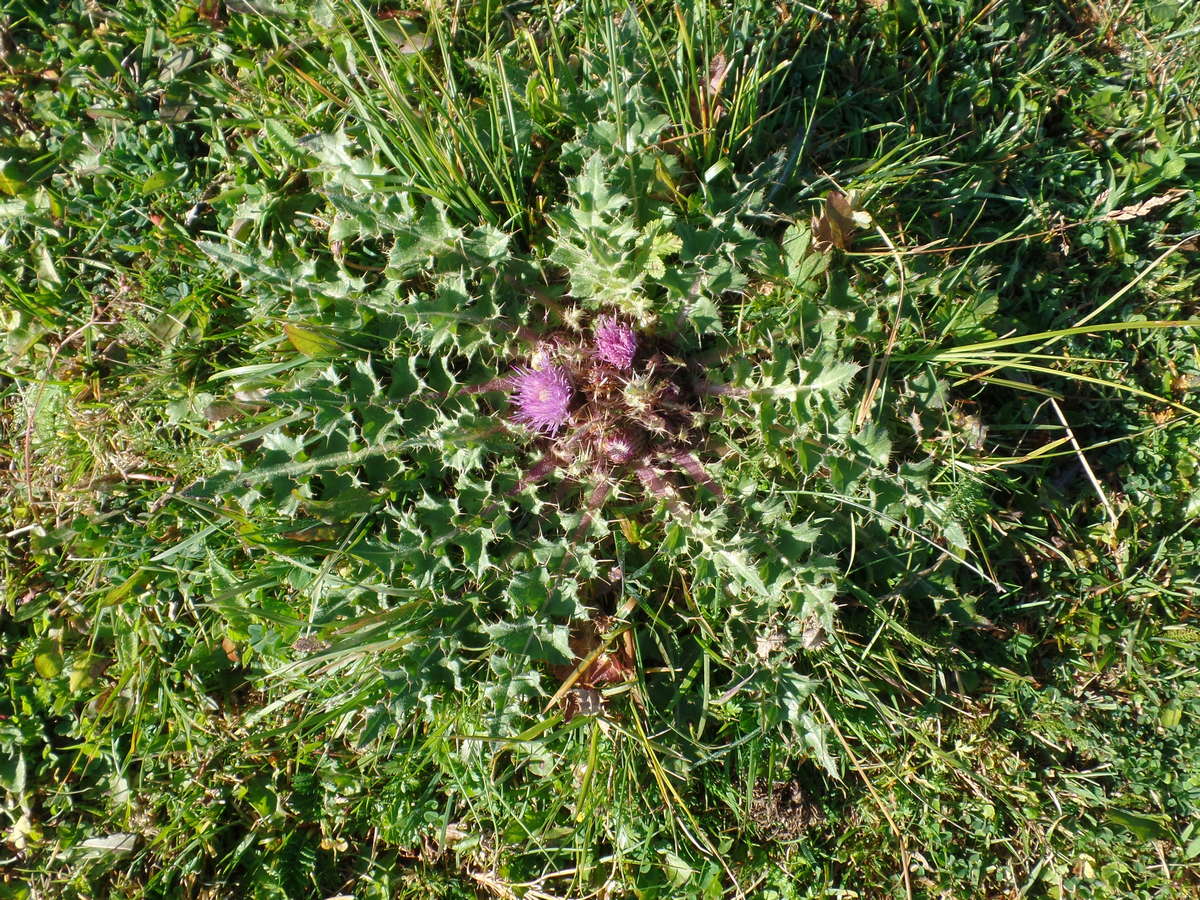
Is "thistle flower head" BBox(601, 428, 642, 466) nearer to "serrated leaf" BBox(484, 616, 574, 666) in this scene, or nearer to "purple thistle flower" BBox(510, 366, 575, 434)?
"purple thistle flower" BBox(510, 366, 575, 434)

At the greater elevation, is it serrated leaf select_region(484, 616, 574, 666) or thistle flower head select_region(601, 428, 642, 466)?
thistle flower head select_region(601, 428, 642, 466)

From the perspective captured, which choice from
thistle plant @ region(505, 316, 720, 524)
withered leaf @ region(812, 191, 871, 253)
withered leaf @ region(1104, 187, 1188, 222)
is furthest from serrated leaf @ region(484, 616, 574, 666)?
withered leaf @ region(1104, 187, 1188, 222)

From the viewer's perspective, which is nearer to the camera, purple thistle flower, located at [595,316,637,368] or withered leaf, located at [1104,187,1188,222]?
purple thistle flower, located at [595,316,637,368]

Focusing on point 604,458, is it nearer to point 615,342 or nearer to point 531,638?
point 615,342

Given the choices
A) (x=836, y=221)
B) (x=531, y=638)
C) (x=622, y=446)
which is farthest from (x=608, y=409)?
(x=836, y=221)

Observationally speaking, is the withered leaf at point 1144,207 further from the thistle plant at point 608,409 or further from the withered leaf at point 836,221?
the thistle plant at point 608,409

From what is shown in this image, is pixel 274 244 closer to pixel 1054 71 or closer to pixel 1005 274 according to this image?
pixel 1005 274
